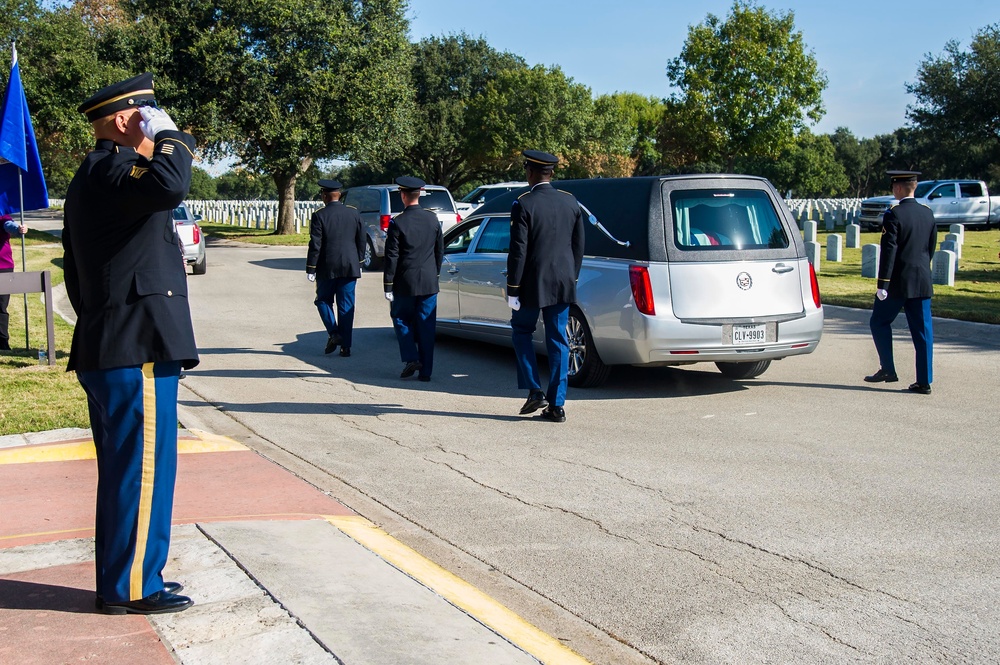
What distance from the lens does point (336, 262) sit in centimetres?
1173

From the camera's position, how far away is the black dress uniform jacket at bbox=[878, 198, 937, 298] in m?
9.36

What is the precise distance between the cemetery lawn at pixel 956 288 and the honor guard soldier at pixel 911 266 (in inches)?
170

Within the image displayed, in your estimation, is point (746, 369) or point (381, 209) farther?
point (381, 209)

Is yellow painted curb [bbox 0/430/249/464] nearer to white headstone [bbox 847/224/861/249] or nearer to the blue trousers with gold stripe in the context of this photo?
the blue trousers with gold stripe

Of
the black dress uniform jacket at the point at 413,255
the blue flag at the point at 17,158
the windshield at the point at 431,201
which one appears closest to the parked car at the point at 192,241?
the windshield at the point at 431,201

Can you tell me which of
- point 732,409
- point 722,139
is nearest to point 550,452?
point 732,409

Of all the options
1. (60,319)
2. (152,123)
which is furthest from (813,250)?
(152,123)

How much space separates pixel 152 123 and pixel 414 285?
6.37 metres

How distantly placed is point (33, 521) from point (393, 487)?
2017mm

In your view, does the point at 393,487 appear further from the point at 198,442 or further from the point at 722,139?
the point at 722,139

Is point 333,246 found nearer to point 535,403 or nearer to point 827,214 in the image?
point 535,403

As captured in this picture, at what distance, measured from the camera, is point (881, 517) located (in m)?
5.61

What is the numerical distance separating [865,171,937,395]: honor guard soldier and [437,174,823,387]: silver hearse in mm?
743

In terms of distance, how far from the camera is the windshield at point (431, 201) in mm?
22938
